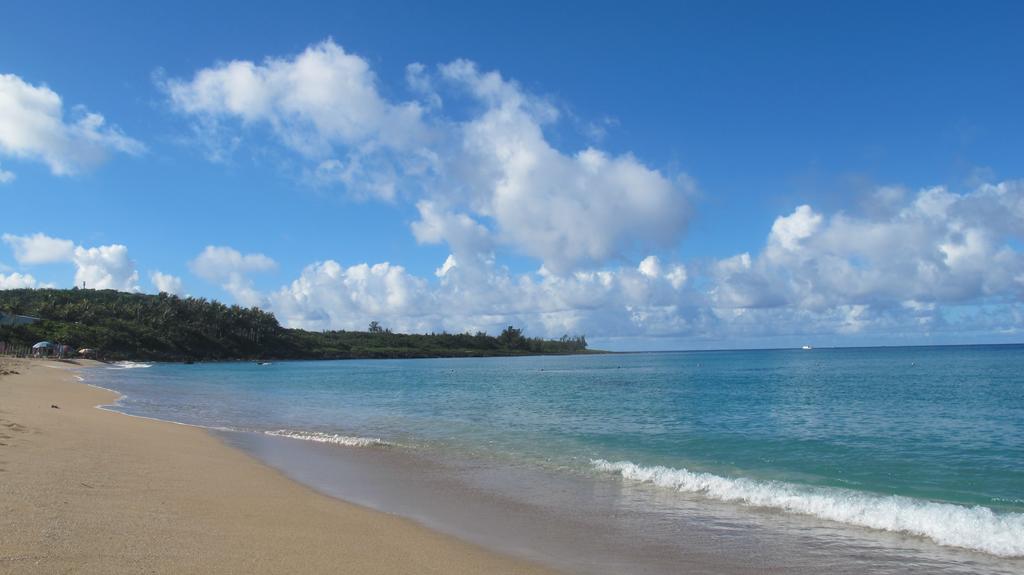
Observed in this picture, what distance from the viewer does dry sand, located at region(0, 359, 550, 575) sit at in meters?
6.85

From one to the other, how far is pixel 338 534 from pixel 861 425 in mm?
24747

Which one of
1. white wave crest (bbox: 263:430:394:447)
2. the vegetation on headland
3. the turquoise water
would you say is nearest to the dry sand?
white wave crest (bbox: 263:430:394:447)

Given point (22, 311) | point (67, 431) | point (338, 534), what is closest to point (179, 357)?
point (22, 311)

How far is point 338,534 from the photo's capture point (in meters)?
9.03

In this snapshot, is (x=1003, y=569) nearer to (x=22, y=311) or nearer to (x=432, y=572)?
(x=432, y=572)

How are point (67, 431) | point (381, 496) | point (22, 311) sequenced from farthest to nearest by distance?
point (22, 311) < point (67, 431) < point (381, 496)

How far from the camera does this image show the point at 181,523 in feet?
28.2

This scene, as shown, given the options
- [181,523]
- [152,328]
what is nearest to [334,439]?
[181,523]

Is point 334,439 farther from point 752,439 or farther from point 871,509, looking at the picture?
point 871,509

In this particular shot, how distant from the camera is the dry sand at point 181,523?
6848mm

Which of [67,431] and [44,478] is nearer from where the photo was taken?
[44,478]

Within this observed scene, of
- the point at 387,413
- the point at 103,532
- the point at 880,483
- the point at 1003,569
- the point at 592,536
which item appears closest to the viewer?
the point at 103,532

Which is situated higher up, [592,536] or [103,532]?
[103,532]

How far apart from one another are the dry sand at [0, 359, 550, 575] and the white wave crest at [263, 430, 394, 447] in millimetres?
5802
